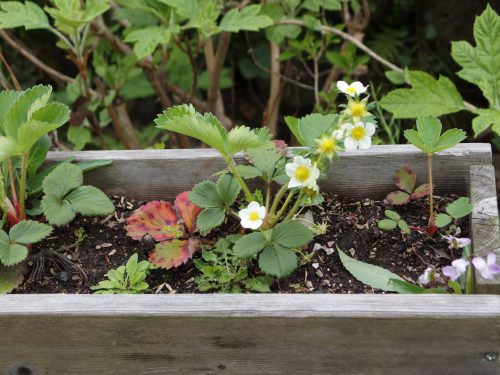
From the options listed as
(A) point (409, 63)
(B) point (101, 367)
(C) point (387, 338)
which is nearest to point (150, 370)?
(B) point (101, 367)

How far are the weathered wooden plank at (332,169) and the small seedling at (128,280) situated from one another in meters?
0.25

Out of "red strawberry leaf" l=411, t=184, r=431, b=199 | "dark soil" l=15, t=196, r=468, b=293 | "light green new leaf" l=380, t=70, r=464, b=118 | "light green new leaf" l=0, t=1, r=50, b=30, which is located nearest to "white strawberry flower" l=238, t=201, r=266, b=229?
"dark soil" l=15, t=196, r=468, b=293

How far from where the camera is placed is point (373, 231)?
132cm

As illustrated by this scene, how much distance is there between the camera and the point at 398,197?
53.7 inches

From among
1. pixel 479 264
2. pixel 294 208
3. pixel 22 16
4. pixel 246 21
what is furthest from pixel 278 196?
pixel 22 16

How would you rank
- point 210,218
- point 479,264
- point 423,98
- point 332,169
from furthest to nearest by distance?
point 423,98
point 332,169
point 210,218
point 479,264

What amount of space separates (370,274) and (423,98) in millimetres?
565

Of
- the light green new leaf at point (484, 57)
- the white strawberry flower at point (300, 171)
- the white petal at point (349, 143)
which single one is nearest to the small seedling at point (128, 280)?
the white strawberry flower at point (300, 171)

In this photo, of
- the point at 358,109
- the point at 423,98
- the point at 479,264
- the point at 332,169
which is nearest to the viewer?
the point at 479,264

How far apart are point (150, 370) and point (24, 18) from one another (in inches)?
39.0

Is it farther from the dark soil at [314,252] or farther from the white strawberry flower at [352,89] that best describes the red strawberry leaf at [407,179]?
the white strawberry flower at [352,89]

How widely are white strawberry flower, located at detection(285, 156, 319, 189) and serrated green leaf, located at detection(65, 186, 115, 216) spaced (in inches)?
15.3

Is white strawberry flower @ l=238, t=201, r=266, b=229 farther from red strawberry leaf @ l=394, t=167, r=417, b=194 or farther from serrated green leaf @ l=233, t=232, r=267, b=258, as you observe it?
red strawberry leaf @ l=394, t=167, r=417, b=194

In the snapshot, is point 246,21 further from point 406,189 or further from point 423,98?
point 406,189
